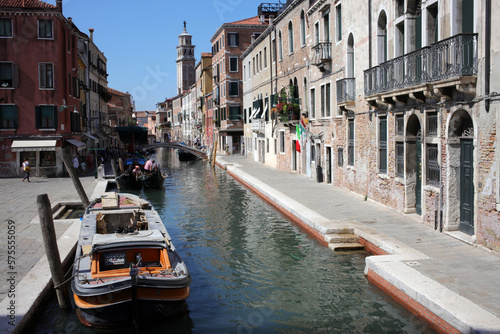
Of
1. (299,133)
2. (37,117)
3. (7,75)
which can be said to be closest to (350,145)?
(299,133)

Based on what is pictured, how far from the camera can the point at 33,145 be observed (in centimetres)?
2577

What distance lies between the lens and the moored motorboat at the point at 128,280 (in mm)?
7469

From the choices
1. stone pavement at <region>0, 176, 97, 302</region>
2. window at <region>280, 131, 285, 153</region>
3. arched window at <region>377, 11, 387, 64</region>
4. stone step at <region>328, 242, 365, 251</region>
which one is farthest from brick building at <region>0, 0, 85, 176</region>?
stone step at <region>328, 242, 365, 251</region>

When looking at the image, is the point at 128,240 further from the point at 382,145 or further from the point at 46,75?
the point at 46,75

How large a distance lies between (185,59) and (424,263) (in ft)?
308

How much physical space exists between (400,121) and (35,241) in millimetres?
9441

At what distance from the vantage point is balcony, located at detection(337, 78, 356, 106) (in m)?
17.0

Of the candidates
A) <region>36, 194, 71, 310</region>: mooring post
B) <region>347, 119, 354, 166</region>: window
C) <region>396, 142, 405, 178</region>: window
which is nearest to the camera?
<region>36, 194, 71, 310</region>: mooring post

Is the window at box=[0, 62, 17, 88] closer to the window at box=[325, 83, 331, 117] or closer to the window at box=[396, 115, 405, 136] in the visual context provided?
the window at box=[325, 83, 331, 117]

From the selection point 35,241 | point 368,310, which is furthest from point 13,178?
point 368,310

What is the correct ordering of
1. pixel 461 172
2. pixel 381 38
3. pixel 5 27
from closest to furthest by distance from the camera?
pixel 461 172 < pixel 381 38 < pixel 5 27

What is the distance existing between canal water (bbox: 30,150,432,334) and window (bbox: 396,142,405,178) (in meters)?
3.05

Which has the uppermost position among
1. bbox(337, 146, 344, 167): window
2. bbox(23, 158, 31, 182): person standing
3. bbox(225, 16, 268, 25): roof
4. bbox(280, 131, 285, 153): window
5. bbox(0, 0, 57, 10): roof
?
bbox(225, 16, 268, 25): roof

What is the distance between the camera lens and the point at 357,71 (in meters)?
16.5
